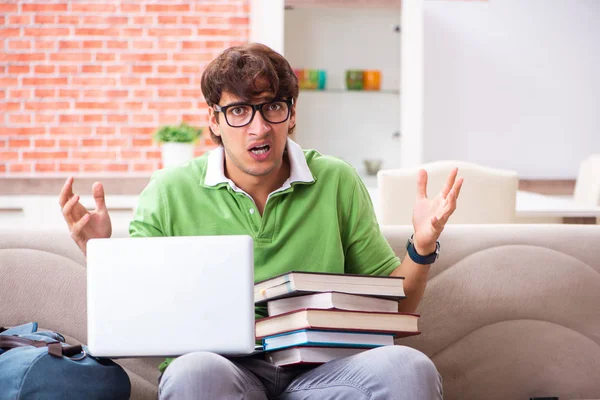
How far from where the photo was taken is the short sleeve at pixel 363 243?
177cm

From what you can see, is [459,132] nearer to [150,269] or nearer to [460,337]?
[460,337]

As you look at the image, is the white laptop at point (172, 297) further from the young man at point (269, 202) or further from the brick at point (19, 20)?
the brick at point (19, 20)

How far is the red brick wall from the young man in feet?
9.39

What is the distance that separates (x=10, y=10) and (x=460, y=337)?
373 centimetres

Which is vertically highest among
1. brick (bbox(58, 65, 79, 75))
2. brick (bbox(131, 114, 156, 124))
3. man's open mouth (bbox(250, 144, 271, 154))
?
brick (bbox(58, 65, 79, 75))

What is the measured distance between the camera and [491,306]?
6.19 feet

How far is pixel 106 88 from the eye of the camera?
4.60 meters

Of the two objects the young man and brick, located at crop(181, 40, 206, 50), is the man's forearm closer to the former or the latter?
the young man

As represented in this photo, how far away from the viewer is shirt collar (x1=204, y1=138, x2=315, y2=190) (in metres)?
1.77

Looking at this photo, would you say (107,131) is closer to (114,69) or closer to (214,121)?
(114,69)

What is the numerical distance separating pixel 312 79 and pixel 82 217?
10.4ft

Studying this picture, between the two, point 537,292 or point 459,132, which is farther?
point 459,132

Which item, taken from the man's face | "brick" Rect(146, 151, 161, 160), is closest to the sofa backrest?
the man's face

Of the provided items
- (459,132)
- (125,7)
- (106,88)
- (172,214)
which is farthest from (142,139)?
(172,214)
